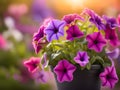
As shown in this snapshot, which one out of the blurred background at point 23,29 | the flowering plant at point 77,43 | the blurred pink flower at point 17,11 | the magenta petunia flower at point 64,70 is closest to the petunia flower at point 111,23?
the flowering plant at point 77,43

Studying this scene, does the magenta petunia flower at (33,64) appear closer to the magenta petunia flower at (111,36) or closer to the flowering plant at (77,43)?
the flowering plant at (77,43)

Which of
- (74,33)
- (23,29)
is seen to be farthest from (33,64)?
(23,29)

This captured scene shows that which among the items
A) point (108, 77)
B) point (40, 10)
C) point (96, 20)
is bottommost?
point (108, 77)

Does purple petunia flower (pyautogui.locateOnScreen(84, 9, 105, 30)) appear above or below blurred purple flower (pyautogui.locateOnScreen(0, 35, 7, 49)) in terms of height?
below

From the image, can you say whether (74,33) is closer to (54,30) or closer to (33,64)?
(54,30)

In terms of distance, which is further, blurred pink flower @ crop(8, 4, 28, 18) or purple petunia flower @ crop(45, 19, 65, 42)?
blurred pink flower @ crop(8, 4, 28, 18)

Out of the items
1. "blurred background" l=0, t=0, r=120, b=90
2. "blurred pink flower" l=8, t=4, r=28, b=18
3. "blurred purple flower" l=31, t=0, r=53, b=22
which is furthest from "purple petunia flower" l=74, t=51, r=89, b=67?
"blurred purple flower" l=31, t=0, r=53, b=22

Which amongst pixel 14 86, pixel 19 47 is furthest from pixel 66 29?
pixel 19 47

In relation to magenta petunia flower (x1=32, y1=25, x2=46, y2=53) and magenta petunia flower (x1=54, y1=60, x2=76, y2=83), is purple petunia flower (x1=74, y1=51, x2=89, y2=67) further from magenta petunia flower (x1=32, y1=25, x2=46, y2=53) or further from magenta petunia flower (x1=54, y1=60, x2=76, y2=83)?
magenta petunia flower (x1=32, y1=25, x2=46, y2=53)
